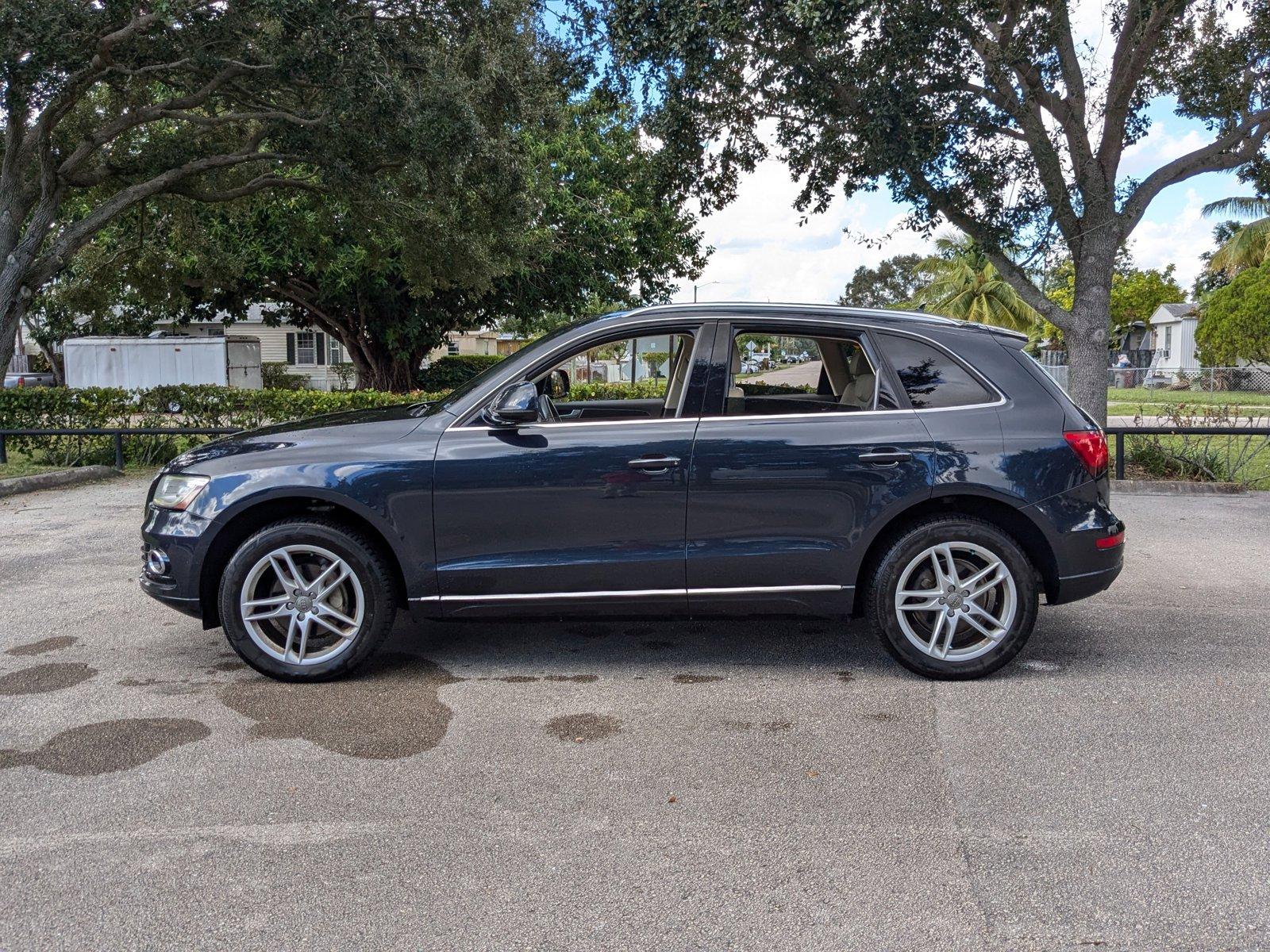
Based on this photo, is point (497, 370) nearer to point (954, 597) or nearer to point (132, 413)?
point (954, 597)

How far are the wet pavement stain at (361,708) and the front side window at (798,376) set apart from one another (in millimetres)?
1997

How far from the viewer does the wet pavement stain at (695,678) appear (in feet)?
16.3

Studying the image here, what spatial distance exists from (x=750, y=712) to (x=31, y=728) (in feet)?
10.2

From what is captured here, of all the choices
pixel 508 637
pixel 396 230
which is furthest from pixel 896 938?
pixel 396 230

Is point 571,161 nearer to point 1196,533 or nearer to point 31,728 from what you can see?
point 1196,533

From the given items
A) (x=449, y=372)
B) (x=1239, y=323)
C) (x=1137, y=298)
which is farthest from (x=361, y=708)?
(x=1137, y=298)

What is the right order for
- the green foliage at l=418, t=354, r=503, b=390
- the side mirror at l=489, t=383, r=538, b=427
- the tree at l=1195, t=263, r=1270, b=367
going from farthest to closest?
1. the tree at l=1195, t=263, r=1270, b=367
2. the green foliage at l=418, t=354, r=503, b=390
3. the side mirror at l=489, t=383, r=538, b=427

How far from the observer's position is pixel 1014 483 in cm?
484

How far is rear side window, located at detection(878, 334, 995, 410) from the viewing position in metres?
4.97

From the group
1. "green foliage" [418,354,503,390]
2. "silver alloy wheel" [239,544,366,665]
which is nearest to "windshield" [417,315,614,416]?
"silver alloy wheel" [239,544,366,665]

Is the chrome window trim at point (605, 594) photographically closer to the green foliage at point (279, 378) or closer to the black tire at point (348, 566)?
the black tire at point (348, 566)

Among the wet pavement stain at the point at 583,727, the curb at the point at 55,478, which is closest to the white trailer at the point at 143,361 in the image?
the curb at the point at 55,478

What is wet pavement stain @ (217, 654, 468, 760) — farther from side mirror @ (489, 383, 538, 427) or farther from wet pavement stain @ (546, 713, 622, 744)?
side mirror @ (489, 383, 538, 427)

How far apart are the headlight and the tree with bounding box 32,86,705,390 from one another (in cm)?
998
